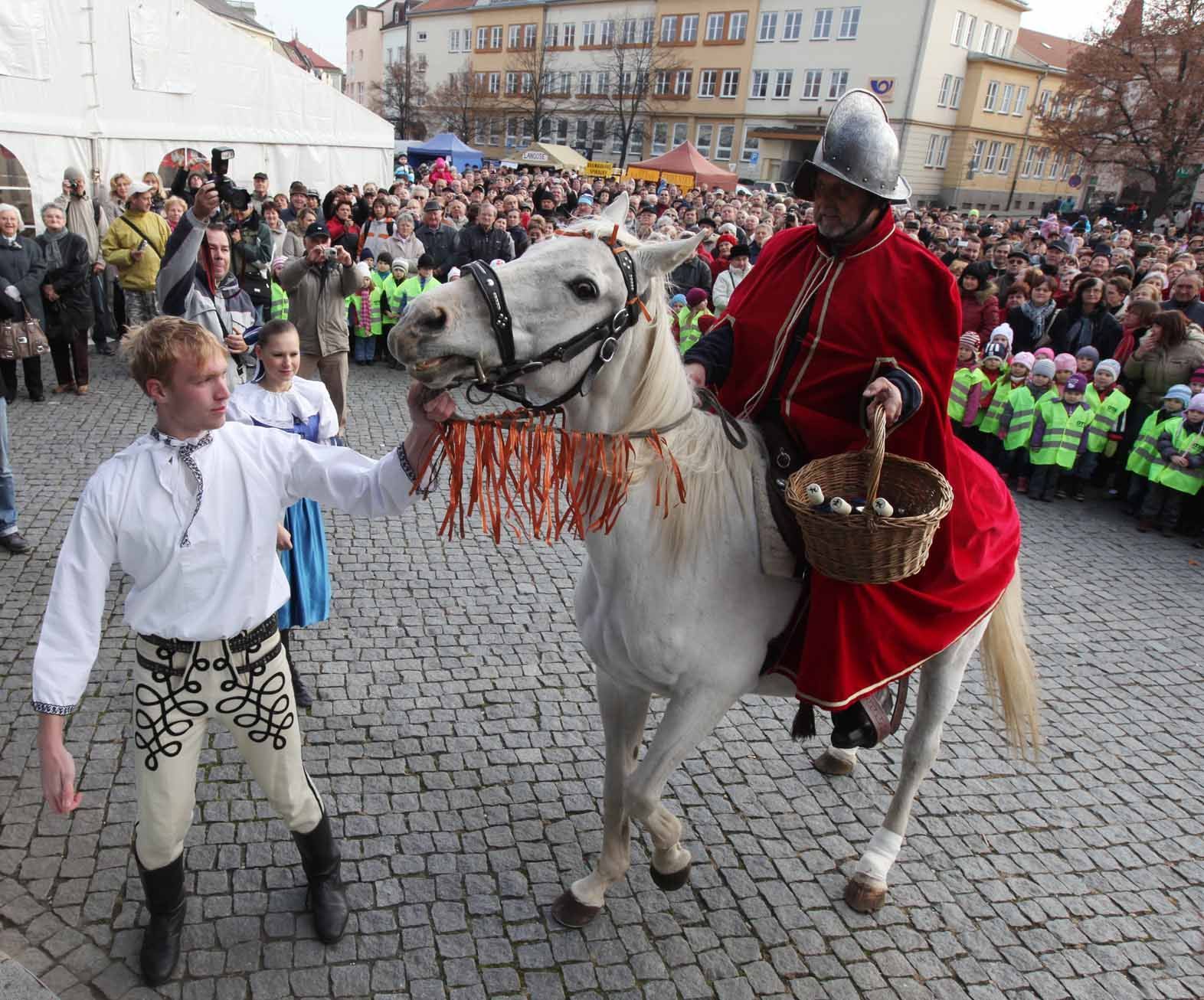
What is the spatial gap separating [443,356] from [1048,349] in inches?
380

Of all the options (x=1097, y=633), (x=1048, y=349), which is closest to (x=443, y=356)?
(x=1097, y=633)

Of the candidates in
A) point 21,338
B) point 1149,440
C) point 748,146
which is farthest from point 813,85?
point 21,338

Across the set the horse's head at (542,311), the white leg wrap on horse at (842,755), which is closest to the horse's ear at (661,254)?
the horse's head at (542,311)

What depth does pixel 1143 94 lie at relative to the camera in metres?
38.1

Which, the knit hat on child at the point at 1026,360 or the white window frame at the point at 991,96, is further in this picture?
the white window frame at the point at 991,96

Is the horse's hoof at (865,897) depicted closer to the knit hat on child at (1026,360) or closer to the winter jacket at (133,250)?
the knit hat on child at (1026,360)

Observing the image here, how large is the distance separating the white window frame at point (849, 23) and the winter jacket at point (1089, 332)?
4835cm

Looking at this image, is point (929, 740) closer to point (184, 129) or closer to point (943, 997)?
point (943, 997)

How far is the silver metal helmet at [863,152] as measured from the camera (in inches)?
109

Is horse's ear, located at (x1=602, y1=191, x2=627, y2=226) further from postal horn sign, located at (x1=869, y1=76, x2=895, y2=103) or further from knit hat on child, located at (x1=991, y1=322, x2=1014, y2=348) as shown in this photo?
postal horn sign, located at (x1=869, y1=76, x2=895, y2=103)

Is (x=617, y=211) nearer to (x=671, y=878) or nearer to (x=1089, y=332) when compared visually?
(x=671, y=878)

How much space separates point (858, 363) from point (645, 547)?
988 millimetres

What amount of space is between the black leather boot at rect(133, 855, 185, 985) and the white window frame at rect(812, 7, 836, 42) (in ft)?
193

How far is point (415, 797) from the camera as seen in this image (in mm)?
3918
